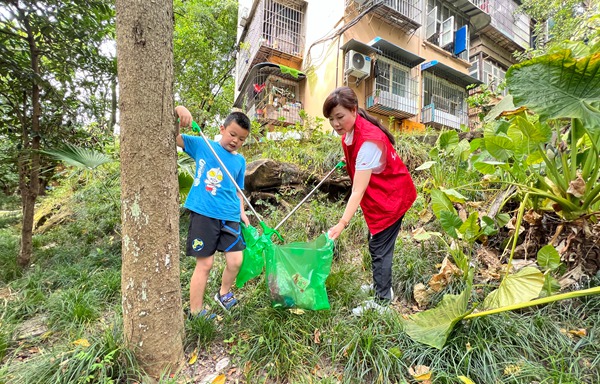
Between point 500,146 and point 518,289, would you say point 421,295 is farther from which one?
point 500,146

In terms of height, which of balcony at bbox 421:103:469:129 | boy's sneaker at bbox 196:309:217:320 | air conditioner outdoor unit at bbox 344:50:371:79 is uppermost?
air conditioner outdoor unit at bbox 344:50:371:79

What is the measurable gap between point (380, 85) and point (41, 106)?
8.57 m

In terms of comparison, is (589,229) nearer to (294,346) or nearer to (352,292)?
(352,292)

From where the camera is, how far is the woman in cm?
175

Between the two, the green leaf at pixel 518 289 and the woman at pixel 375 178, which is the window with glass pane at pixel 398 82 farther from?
the green leaf at pixel 518 289

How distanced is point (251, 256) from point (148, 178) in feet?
2.78

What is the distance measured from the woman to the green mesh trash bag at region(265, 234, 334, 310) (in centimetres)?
18

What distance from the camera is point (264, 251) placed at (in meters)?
1.83

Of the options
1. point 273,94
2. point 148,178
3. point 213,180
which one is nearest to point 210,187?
point 213,180

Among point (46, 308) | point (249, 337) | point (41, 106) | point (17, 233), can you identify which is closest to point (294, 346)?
point (249, 337)

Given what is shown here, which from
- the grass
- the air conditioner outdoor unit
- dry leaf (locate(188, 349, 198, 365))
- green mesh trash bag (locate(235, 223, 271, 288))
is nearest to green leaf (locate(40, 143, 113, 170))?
the grass

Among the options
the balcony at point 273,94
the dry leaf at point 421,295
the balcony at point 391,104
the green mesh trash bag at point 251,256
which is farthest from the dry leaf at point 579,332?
the balcony at point 391,104

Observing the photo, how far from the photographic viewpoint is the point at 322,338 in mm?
1662

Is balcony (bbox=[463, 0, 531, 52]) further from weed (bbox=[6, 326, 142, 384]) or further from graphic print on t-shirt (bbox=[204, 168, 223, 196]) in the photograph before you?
weed (bbox=[6, 326, 142, 384])
